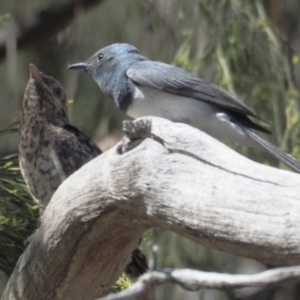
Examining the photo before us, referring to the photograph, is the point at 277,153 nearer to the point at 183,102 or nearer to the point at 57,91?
the point at 183,102

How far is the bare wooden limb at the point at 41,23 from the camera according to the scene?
5180 mm

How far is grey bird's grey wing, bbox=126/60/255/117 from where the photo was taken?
12.0 ft

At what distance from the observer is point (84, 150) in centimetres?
346

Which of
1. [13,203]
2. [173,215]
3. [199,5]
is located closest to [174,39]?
[199,5]

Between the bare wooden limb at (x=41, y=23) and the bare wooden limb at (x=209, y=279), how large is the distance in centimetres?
379

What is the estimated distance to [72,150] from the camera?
339 cm

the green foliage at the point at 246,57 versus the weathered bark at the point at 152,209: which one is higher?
the green foliage at the point at 246,57

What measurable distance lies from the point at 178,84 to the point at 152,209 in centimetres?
160

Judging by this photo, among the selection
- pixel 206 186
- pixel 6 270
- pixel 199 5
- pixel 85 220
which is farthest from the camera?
pixel 199 5

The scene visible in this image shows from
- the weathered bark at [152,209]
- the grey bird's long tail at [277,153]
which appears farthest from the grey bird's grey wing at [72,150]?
the weathered bark at [152,209]

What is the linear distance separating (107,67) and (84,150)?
2.00 ft

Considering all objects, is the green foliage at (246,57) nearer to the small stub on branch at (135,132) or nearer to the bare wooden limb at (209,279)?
the small stub on branch at (135,132)

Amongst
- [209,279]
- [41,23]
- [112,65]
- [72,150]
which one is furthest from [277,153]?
[41,23]

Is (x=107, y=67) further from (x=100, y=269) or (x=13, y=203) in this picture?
(x=100, y=269)
